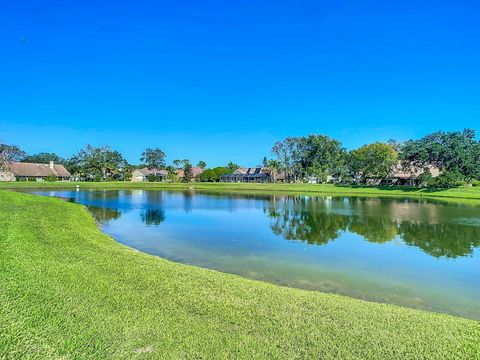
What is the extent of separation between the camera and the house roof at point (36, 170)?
9362 cm

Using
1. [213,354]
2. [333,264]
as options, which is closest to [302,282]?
[333,264]

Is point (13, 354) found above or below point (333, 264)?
above

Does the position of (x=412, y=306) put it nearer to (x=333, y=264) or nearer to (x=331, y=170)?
(x=333, y=264)

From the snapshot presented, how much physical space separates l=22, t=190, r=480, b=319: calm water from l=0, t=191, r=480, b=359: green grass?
2689mm

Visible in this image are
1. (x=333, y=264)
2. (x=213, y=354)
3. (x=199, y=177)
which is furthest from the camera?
(x=199, y=177)

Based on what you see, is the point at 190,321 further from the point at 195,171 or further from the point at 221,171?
the point at 195,171

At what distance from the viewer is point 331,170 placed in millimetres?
93250

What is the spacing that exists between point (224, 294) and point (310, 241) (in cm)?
1054

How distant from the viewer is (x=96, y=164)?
101 metres

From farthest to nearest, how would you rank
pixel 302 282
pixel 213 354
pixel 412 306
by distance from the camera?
pixel 302 282 < pixel 412 306 < pixel 213 354

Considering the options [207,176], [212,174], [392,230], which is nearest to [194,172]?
[212,174]

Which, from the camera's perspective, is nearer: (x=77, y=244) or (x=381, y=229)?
(x=77, y=244)

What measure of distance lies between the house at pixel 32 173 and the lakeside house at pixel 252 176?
2064 inches

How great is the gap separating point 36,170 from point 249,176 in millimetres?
67792
